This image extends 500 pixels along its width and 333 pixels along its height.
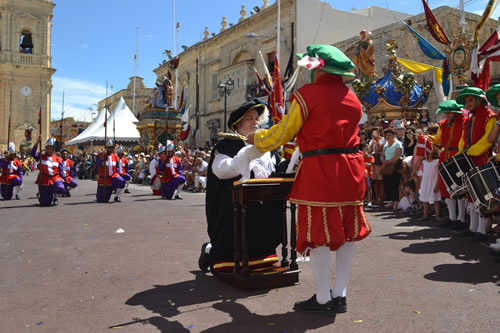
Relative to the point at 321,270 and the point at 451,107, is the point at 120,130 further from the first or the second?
the point at 321,270

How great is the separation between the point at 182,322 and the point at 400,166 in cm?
797

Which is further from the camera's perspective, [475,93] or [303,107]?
[475,93]

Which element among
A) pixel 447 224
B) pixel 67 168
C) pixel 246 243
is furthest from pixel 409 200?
pixel 67 168

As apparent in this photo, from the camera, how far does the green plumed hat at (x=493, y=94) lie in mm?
5602

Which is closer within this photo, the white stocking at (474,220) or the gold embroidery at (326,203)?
the gold embroidery at (326,203)

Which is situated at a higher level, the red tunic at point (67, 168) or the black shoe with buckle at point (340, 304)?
the red tunic at point (67, 168)

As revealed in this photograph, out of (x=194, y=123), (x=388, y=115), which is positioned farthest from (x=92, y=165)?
(x=388, y=115)

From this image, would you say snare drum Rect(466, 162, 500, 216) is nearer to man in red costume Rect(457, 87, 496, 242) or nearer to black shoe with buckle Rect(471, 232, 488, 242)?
man in red costume Rect(457, 87, 496, 242)

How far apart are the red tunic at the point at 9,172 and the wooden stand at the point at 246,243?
13736 mm

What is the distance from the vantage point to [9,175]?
52.0 ft

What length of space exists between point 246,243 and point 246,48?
31.3 meters

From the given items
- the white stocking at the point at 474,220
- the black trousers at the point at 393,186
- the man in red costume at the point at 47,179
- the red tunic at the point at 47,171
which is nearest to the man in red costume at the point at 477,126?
the white stocking at the point at 474,220

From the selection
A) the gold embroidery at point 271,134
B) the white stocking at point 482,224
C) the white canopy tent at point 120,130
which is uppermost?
the white canopy tent at point 120,130

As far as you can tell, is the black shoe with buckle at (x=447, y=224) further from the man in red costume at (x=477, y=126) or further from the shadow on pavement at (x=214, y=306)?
the shadow on pavement at (x=214, y=306)
